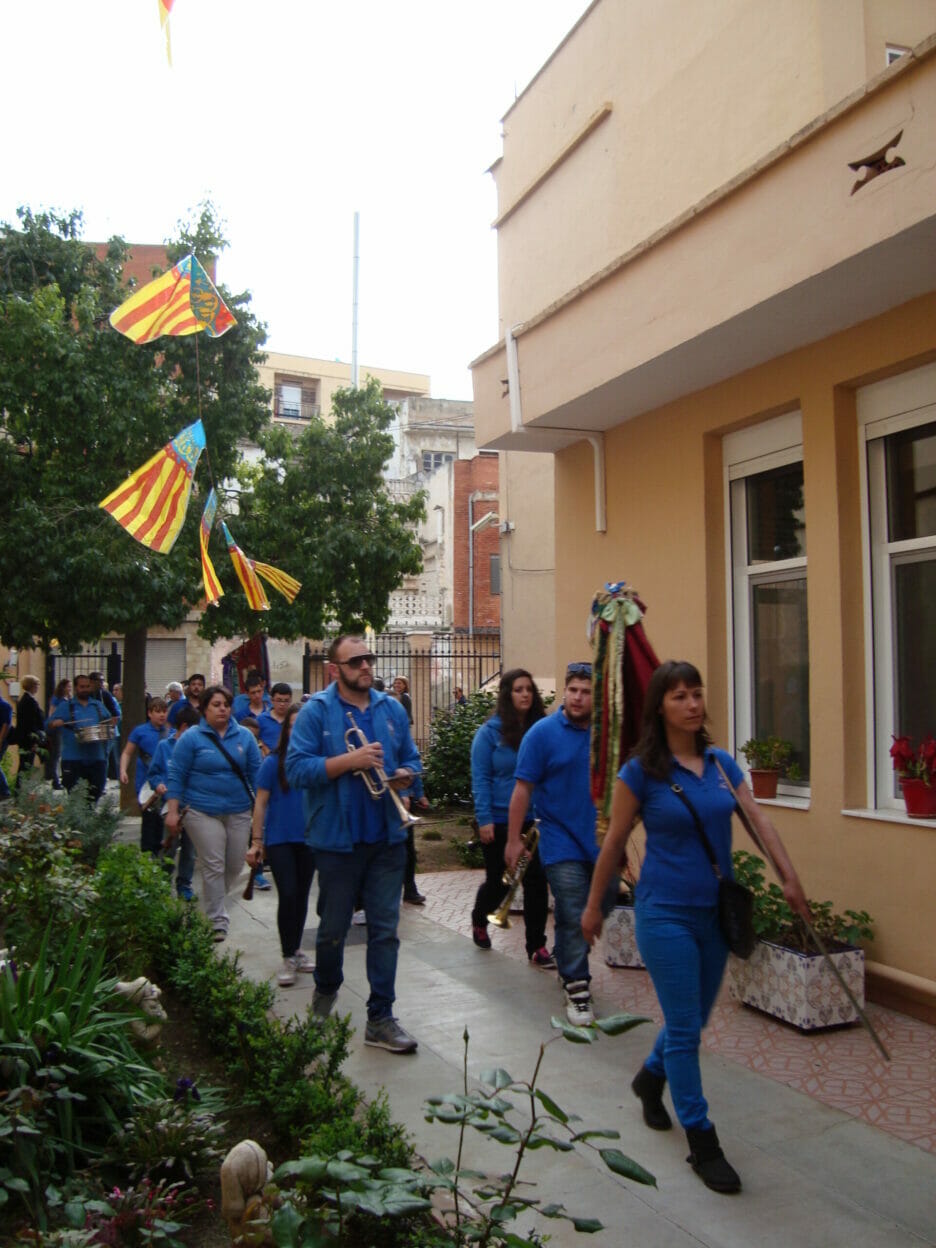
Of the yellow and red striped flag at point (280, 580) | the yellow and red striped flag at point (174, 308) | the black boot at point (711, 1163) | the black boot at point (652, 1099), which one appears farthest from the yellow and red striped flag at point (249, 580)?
the black boot at point (711, 1163)

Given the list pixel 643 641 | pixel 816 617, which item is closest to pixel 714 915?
pixel 643 641

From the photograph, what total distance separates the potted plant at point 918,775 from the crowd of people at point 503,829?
66.2 inches

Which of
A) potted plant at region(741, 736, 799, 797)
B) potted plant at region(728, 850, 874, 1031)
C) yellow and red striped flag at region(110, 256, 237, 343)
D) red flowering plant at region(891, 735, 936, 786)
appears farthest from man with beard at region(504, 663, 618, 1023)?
yellow and red striped flag at region(110, 256, 237, 343)

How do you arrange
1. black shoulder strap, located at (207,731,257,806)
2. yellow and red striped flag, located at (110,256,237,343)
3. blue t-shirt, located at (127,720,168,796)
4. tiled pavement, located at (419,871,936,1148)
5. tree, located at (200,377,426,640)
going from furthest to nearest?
tree, located at (200,377,426,640), blue t-shirt, located at (127,720,168,796), yellow and red striped flag, located at (110,256,237,343), black shoulder strap, located at (207,731,257,806), tiled pavement, located at (419,871,936,1148)

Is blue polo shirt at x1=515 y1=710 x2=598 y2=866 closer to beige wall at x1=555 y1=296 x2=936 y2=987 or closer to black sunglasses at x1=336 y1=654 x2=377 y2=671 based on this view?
black sunglasses at x1=336 y1=654 x2=377 y2=671

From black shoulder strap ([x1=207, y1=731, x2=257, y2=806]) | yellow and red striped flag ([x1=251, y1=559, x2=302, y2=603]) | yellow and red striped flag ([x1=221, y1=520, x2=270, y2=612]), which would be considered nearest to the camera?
black shoulder strap ([x1=207, y1=731, x2=257, y2=806])

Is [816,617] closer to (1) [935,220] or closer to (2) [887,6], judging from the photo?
(1) [935,220]

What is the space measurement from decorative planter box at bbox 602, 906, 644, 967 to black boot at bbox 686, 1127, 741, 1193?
9.56 ft

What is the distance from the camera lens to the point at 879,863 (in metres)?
6.20

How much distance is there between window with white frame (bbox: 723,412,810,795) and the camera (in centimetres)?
728

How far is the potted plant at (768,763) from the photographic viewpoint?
7145mm

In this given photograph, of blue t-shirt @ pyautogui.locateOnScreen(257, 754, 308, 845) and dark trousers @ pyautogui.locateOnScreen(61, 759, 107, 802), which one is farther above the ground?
blue t-shirt @ pyautogui.locateOnScreen(257, 754, 308, 845)

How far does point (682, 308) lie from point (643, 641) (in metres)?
2.56

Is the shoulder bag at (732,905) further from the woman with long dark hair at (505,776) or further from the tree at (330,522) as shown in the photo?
the tree at (330,522)
